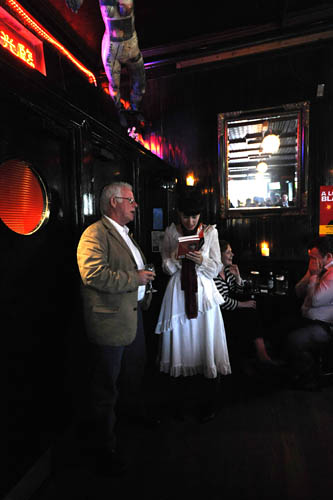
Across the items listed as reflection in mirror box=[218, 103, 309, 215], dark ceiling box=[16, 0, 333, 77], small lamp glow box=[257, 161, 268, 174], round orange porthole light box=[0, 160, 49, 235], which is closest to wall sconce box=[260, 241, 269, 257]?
reflection in mirror box=[218, 103, 309, 215]

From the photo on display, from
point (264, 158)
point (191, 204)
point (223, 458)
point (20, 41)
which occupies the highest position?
point (20, 41)

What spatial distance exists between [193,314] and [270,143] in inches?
118

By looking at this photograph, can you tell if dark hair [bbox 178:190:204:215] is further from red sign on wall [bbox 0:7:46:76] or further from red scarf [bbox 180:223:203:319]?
red sign on wall [bbox 0:7:46:76]

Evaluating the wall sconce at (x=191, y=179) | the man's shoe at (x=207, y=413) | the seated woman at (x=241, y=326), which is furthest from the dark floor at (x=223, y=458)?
the wall sconce at (x=191, y=179)

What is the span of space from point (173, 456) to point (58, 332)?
1279 millimetres

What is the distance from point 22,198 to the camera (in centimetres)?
196

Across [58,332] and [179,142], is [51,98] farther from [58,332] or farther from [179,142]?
[179,142]

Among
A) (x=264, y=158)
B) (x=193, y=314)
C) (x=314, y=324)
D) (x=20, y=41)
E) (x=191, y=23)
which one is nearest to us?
(x=193, y=314)

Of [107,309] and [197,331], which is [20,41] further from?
[197,331]

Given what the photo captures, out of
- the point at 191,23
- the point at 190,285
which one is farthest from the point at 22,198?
the point at 191,23

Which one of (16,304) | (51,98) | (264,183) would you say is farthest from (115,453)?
(264,183)

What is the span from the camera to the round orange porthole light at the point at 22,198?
6.01ft

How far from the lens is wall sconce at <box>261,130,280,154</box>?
13.5 feet

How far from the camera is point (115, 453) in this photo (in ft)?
6.64
